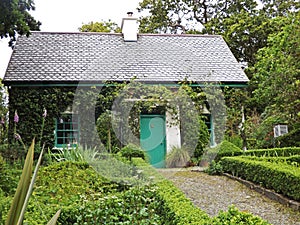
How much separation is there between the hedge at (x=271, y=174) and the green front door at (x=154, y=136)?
3663 mm

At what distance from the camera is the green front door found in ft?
47.2

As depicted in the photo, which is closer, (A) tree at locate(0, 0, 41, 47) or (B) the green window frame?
(A) tree at locate(0, 0, 41, 47)

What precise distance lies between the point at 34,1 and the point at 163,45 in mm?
7131

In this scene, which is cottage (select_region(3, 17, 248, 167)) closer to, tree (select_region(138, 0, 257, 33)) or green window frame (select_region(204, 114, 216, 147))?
green window frame (select_region(204, 114, 216, 147))

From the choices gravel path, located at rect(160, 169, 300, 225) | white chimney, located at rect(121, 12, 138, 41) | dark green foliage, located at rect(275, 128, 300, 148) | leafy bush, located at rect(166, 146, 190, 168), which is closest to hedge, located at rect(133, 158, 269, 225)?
gravel path, located at rect(160, 169, 300, 225)

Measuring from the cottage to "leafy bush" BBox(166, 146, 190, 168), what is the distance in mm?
802

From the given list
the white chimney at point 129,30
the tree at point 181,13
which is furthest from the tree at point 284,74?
the tree at point 181,13

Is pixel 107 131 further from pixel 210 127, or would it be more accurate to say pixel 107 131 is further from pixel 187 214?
pixel 187 214

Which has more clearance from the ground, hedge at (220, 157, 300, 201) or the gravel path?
hedge at (220, 157, 300, 201)

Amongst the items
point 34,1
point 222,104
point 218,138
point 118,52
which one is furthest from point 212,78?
point 34,1

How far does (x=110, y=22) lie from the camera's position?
27.1 m

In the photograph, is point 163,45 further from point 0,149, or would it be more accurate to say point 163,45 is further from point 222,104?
point 0,149

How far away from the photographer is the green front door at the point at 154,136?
14.4 metres

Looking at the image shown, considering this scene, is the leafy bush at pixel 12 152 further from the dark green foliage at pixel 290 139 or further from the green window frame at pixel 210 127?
the dark green foliage at pixel 290 139
